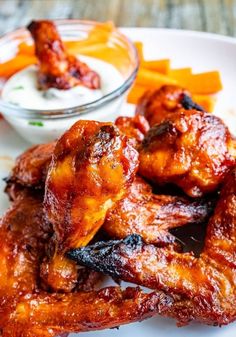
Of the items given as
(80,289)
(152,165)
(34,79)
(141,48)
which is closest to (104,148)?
(152,165)

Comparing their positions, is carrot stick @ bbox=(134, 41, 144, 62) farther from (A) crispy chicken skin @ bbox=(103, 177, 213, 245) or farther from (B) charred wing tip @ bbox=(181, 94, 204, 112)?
(A) crispy chicken skin @ bbox=(103, 177, 213, 245)

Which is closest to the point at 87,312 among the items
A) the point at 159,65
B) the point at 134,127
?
the point at 134,127

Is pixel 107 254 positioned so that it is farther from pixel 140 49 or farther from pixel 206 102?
pixel 140 49

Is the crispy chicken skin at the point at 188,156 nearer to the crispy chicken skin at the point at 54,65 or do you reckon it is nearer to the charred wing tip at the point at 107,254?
the charred wing tip at the point at 107,254

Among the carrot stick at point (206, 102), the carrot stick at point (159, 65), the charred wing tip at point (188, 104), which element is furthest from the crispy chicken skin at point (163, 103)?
the carrot stick at point (159, 65)

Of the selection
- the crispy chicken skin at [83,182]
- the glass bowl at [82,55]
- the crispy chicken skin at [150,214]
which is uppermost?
the crispy chicken skin at [83,182]
